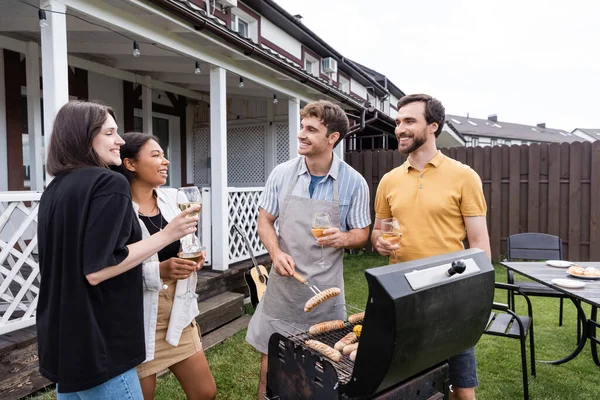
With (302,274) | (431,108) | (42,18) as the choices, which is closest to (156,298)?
(302,274)

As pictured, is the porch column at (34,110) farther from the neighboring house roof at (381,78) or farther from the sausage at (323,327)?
the neighboring house roof at (381,78)

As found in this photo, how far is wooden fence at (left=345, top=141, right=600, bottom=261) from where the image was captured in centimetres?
757

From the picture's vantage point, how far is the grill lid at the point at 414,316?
1.22 metres

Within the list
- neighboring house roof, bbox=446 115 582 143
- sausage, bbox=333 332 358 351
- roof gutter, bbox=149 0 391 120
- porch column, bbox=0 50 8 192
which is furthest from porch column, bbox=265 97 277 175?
neighboring house roof, bbox=446 115 582 143

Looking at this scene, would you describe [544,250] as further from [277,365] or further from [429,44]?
[429,44]

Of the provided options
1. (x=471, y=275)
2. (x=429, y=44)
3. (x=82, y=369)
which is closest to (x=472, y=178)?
(x=471, y=275)

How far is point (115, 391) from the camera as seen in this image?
1379mm

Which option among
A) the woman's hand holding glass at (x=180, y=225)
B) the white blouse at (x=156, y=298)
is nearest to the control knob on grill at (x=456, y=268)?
the woman's hand holding glass at (x=180, y=225)

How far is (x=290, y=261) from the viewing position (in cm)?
201

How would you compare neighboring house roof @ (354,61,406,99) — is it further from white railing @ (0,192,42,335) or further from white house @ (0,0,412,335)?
white railing @ (0,192,42,335)

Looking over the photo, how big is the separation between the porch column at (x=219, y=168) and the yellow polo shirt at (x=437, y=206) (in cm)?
335

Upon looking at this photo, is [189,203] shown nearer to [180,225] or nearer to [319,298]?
[180,225]

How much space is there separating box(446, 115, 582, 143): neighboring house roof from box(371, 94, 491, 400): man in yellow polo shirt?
3480 cm

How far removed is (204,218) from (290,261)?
3403 millimetres
